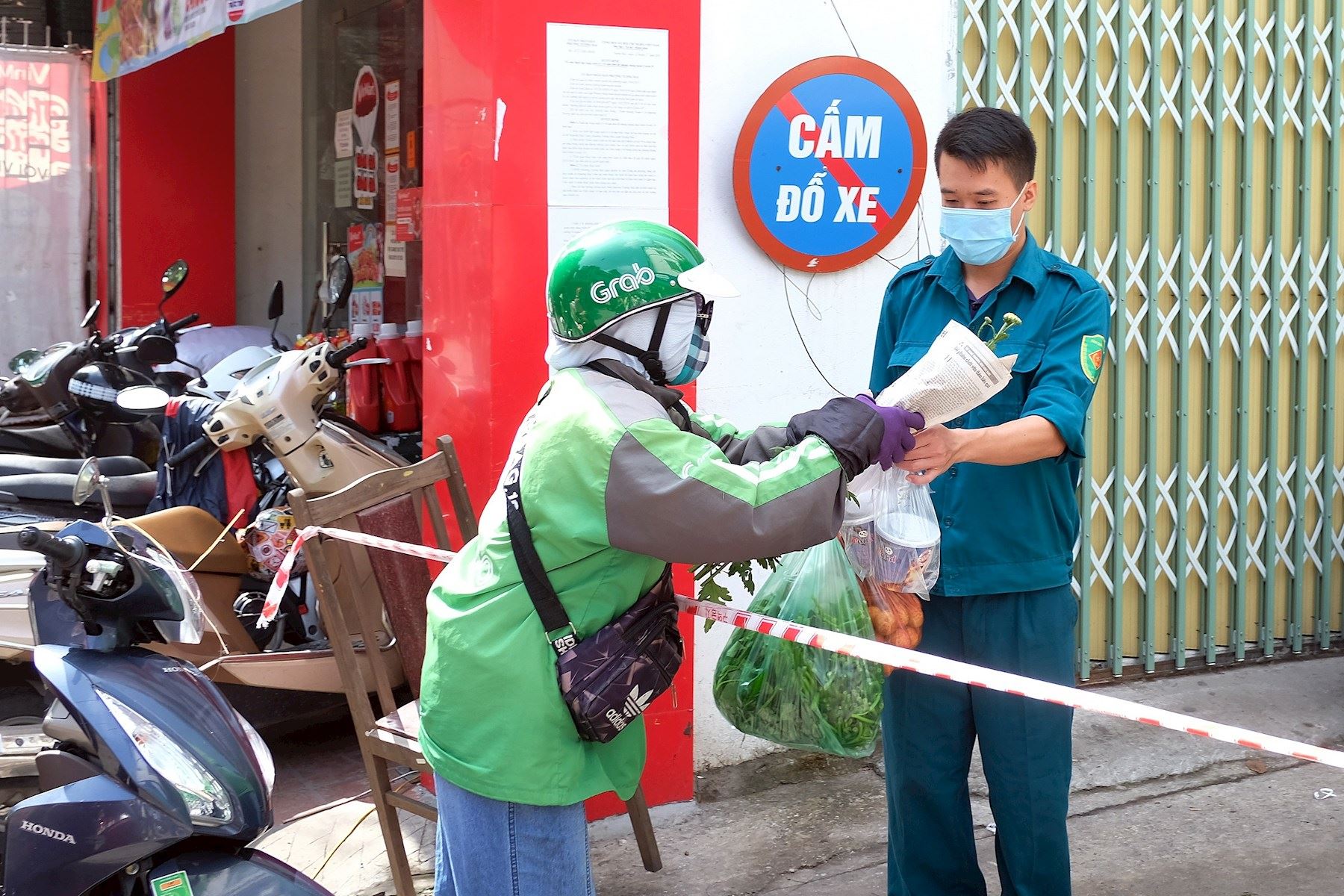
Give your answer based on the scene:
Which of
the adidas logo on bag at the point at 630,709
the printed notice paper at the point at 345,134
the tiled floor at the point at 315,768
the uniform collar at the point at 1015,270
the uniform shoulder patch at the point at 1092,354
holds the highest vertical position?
the printed notice paper at the point at 345,134

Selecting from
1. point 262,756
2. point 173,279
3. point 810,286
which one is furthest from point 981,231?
point 173,279

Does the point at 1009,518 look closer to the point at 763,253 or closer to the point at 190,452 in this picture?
the point at 763,253

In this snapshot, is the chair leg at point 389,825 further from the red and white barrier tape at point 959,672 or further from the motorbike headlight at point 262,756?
the motorbike headlight at point 262,756

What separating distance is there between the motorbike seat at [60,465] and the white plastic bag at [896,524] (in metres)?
3.03

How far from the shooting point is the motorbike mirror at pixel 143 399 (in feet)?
14.0

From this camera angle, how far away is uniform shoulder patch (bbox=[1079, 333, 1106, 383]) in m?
2.66

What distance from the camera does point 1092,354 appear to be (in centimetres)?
268

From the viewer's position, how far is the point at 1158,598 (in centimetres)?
478

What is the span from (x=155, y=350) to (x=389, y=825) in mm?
2103

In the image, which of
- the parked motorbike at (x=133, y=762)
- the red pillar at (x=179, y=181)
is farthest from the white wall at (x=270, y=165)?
the parked motorbike at (x=133, y=762)

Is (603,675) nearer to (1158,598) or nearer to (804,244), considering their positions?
(804,244)

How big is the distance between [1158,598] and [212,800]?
11.7ft

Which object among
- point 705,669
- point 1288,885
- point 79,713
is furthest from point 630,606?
point 1288,885

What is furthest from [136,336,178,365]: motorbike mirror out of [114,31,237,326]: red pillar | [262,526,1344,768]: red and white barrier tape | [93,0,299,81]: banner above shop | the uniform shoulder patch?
the uniform shoulder patch
